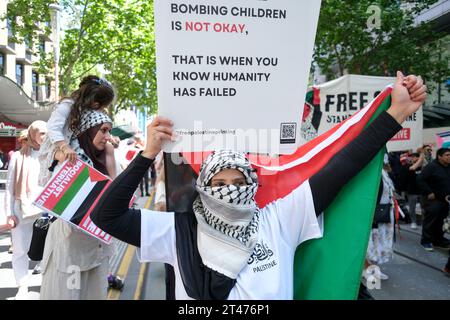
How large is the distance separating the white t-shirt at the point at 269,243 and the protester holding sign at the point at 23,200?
3.11 meters

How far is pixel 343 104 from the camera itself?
5777mm

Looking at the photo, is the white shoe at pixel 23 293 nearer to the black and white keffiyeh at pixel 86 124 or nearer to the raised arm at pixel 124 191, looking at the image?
the black and white keffiyeh at pixel 86 124

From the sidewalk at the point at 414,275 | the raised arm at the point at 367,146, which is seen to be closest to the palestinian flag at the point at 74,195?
the raised arm at the point at 367,146

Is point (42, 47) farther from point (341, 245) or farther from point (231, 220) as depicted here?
point (341, 245)

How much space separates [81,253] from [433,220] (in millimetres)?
6977

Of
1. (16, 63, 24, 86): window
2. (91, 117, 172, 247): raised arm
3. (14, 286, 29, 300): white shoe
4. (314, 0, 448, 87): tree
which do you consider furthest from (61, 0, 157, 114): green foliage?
(16, 63, 24, 86): window

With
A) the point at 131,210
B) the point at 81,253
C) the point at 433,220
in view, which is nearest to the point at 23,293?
the point at 81,253

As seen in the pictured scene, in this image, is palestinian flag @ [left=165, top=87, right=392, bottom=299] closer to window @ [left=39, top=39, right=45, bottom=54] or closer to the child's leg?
the child's leg

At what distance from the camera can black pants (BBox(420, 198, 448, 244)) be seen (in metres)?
7.52

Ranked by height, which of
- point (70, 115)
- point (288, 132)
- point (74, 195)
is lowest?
point (74, 195)
